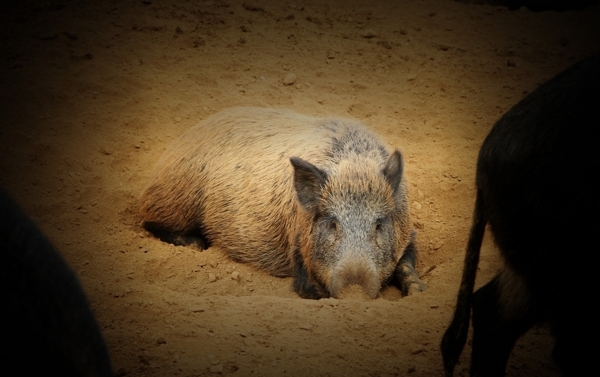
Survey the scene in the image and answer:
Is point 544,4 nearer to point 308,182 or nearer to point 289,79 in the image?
point 289,79

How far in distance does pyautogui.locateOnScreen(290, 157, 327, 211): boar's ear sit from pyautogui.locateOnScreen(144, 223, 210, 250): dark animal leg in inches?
52.3

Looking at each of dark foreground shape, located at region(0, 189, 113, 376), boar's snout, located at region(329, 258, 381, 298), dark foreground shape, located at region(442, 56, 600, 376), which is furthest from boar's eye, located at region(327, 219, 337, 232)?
dark foreground shape, located at region(0, 189, 113, 376)

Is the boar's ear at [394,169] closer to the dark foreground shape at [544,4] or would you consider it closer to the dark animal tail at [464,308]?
the dark animal tail at [464,308]

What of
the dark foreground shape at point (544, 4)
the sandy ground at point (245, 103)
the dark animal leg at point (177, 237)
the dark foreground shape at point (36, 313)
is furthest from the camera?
the dark foreground shape at point (544, 4)

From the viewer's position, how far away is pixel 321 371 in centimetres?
284

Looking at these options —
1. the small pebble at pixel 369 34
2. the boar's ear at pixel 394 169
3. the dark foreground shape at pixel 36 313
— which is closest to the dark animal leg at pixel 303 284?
the boar's ear at pixel 394 169

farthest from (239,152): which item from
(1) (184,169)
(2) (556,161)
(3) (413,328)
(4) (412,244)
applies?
(2) (556,161)

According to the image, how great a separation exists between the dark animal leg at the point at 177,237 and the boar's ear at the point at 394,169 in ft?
6.11

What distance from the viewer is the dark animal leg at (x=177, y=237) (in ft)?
16.9

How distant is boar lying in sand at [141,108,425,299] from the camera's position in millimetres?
4105

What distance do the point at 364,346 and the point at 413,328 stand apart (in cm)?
35

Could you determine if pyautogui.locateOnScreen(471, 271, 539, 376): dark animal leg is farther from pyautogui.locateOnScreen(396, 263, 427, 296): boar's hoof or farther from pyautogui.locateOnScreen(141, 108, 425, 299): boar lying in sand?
pyautogui.locateOnScreen(396, 263, 427, 296): boar's hoof

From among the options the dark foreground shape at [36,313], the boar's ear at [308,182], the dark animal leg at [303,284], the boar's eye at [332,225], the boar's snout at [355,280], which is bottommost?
the dark animal leg at [303,284]

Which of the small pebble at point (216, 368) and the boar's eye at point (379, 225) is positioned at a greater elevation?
the boar's eye at point (379, 225)
